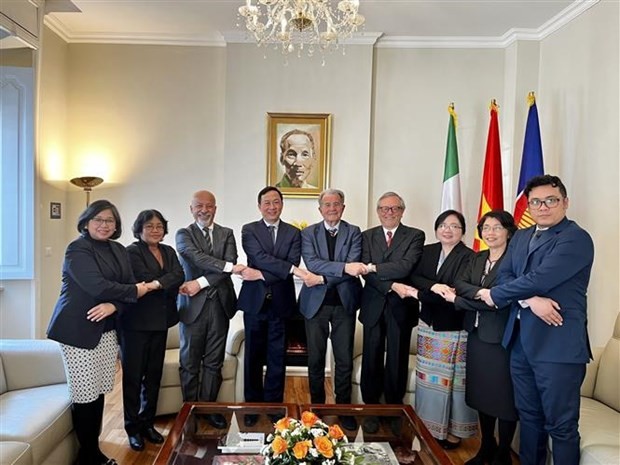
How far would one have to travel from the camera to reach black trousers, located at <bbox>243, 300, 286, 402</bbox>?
2918 mm

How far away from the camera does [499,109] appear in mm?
4395

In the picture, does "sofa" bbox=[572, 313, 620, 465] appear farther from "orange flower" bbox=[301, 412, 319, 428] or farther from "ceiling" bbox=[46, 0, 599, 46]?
"ceiling" bbox=[46, 0, 599, 46]

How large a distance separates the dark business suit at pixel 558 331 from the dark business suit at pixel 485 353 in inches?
7.1

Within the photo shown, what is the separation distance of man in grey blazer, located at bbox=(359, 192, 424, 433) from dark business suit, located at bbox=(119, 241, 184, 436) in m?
1.21

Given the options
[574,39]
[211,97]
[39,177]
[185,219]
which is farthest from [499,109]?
[39,177]

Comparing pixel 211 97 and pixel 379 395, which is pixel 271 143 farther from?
pixel 379 395

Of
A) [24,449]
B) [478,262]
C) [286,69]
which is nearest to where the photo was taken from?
[24,449]

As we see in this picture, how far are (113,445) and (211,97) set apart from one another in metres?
3.19

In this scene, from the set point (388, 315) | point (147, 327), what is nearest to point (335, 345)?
point (388, 315)

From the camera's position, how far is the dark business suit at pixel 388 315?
9.14 feet

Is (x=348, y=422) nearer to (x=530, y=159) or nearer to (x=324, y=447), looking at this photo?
(x=324, y=447)

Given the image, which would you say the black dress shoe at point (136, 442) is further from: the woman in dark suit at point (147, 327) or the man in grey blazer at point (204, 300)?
the man in grey blazer at point (204, 300)

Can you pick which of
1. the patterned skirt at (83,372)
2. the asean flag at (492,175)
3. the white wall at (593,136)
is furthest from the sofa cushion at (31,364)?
the white wall at (593,136)

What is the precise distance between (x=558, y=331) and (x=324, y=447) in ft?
4.23
